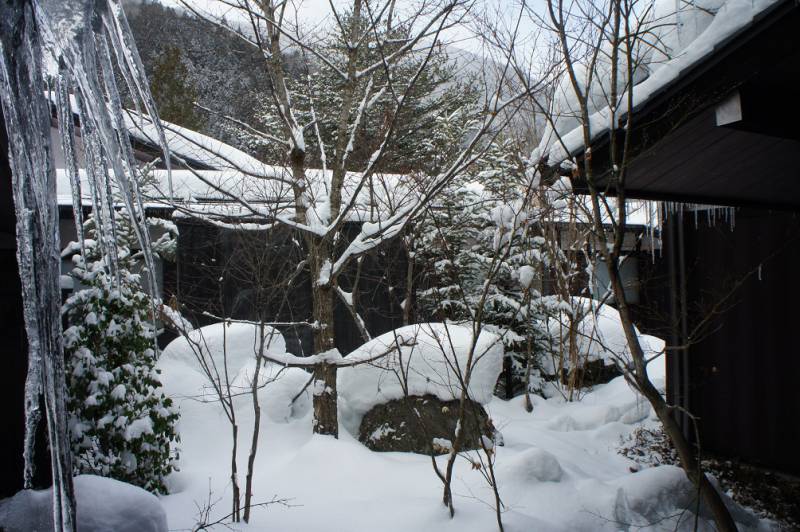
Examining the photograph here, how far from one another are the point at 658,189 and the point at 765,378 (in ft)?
7.28

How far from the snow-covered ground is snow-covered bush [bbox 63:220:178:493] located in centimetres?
46

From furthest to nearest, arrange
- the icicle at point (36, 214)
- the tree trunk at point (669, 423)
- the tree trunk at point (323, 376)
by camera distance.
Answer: the tree trunk at point (323, 376)
the tree trunk at point (669, 423)
the icicle at point (36, 214)

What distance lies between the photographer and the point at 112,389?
439 centimetres

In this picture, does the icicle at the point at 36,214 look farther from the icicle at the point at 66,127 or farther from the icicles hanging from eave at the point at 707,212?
the icicles hanging from eave at the point at 707,212

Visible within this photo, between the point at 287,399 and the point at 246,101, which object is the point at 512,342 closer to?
the point at 287,399

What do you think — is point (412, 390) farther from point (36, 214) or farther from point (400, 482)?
point (36, 214)

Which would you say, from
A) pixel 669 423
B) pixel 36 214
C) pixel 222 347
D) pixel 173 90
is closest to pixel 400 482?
pixel 669 423

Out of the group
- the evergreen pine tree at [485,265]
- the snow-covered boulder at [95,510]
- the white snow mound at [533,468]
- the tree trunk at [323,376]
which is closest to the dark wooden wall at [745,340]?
the white snow mound at [533,468]

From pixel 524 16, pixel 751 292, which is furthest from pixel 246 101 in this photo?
pixel 751 292

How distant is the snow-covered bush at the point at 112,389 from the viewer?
4.27 metres

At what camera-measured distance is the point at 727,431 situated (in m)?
5.51

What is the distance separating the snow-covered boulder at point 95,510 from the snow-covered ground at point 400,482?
1.45m

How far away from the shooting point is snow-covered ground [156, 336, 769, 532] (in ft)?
13.0

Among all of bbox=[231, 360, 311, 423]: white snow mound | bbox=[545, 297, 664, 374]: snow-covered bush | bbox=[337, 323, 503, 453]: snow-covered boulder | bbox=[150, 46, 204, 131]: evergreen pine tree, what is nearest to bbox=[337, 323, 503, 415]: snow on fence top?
bbox=[337, 323, 503, 453]: snow-covered boulder
